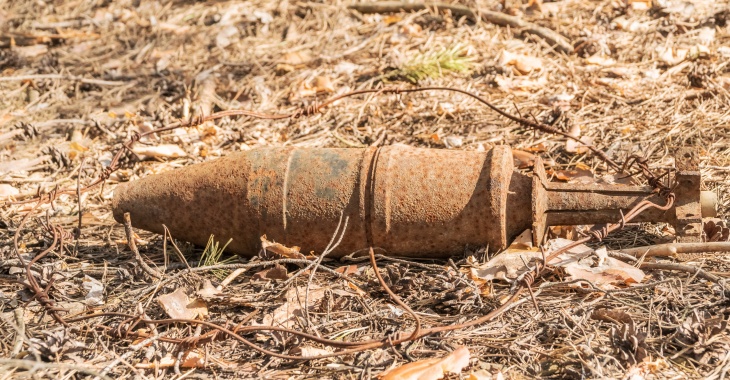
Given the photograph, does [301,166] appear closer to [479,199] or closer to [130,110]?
[479,199]

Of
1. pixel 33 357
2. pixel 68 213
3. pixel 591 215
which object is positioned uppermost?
pixel 591 215

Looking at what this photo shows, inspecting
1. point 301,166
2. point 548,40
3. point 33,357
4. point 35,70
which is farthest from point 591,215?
point 35,70

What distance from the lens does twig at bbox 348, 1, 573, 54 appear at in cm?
553

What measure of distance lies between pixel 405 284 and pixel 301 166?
645mm

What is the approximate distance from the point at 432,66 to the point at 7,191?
2572 millimetres

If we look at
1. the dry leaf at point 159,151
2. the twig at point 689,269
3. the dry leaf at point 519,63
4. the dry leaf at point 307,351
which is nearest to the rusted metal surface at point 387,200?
the twig at point 689,269

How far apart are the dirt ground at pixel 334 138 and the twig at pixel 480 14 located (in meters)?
0.05

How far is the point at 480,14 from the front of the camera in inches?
231

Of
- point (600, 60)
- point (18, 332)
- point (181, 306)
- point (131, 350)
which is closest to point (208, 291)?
point (181, 306)

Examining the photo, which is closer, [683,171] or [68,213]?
[683,171]

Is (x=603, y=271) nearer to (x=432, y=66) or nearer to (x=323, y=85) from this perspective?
(x=432, y=66)

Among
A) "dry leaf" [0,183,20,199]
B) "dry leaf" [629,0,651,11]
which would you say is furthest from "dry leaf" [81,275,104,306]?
"dry leaf" [629,0,651,11]

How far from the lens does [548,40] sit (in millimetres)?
5559

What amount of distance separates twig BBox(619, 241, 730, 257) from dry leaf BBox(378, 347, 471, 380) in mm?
1020
